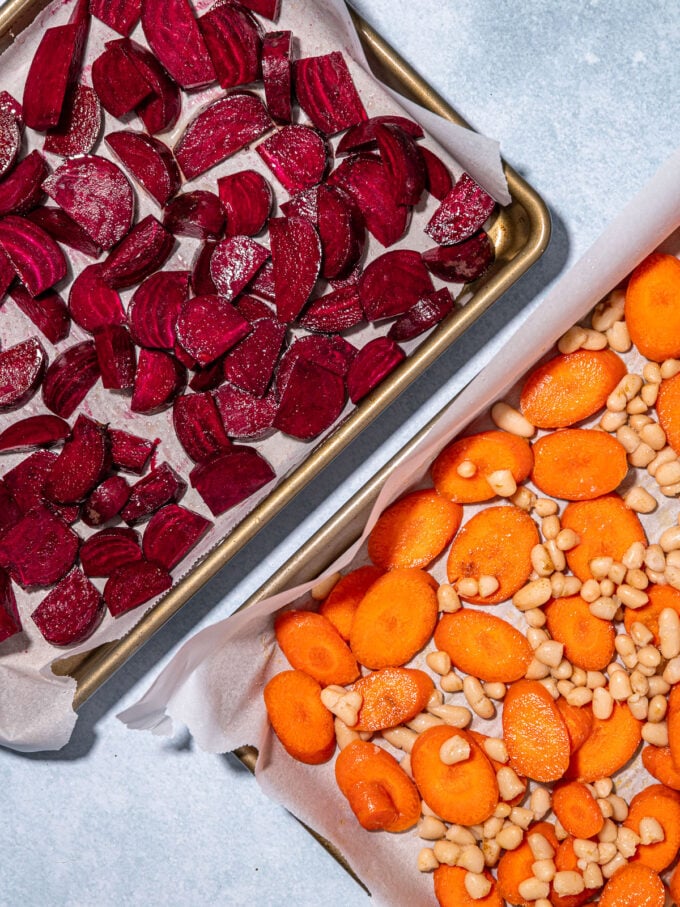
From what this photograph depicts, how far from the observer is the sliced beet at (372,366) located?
1.14 m

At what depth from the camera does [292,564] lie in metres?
1.10

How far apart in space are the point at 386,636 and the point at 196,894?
0.57 m

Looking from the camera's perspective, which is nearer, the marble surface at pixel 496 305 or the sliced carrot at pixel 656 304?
the sliced carrot at pixel 656 304

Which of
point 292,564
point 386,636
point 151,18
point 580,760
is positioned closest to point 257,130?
point 151,18

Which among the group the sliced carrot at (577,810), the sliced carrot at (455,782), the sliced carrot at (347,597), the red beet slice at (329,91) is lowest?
the sliced carrot at (577,810)

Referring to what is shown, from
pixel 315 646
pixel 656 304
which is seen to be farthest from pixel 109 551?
pixel 656 304

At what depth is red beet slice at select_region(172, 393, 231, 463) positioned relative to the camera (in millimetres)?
1186

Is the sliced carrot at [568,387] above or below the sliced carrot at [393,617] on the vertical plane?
above

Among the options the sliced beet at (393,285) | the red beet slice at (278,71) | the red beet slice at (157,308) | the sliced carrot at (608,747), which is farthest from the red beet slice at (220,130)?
the sliced carrot at (608,747)

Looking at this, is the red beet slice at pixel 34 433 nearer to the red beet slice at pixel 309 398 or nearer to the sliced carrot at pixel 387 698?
the red beet slice at pixel 309 398

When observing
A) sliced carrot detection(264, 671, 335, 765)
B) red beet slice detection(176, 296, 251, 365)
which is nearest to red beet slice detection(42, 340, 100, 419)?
red beet slice detection(176, 296, 251, 365)

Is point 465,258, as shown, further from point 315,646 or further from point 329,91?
point 315,646

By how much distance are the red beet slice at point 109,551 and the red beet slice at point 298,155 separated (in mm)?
523

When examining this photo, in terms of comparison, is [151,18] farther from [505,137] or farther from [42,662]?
[42,662]
